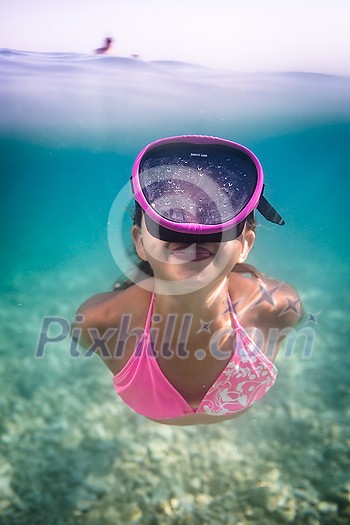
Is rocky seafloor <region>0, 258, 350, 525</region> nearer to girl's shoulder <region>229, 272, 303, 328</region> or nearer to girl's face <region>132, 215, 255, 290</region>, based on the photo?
girl's shoulder <region>229, 272, 303, 328</region>

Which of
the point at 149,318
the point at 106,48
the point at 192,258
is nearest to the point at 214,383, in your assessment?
the point at 149,318

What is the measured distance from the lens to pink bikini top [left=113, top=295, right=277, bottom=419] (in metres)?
2.28

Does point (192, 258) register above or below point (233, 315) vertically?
above

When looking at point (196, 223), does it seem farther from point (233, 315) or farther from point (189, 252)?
point (233, 315)

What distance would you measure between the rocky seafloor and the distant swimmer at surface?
4.12 m

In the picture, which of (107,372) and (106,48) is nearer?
(107,372)

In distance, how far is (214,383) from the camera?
230cm

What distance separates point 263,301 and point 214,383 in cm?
67

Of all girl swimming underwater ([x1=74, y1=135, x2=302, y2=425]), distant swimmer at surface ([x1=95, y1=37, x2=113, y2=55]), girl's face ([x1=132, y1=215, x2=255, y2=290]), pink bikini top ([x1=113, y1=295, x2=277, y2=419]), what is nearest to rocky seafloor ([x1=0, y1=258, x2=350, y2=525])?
girl swimming underwater ([x1=74, y1=135, x2=302, y2=425])

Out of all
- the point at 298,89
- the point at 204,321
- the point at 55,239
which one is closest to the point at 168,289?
the point at 204,321

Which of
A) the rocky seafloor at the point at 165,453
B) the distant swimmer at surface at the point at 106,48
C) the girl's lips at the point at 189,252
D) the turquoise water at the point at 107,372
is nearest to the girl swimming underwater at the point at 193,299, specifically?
the girl's lips at the point at 189,252

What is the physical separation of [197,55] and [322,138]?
7061mm

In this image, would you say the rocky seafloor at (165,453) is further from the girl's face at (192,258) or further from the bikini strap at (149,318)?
the girl's face at (192,258)

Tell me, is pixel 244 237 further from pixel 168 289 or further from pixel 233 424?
pixel 233 424
